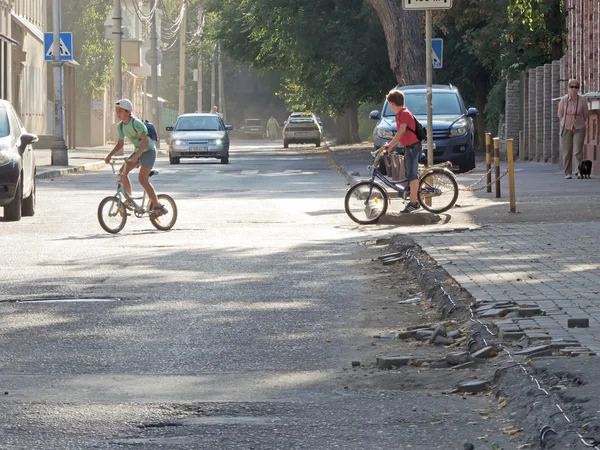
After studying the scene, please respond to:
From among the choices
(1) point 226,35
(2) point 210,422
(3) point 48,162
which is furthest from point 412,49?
(2) point 210,422

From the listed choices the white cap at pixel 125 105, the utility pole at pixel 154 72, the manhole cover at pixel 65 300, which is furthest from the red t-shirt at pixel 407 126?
the utility pole at pixel 154 72

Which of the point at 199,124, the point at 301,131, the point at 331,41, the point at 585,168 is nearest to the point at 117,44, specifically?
the point at 331,41

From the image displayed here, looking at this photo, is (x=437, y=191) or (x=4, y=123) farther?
(x=4, y=123)

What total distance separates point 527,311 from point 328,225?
9.52m

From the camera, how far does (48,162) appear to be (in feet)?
133

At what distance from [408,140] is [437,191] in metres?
0.87

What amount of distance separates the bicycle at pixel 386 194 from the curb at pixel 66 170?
46.6 ft

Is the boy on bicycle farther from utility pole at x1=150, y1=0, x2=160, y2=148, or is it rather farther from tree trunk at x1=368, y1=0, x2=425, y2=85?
utility pole at x1=150, y1=0, x2=160, y2=148

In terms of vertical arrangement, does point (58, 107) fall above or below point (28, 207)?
above

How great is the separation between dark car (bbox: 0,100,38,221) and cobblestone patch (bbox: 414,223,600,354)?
6090 mm

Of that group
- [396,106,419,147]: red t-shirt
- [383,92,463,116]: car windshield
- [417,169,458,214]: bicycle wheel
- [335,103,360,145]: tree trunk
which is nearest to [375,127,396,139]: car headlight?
[383,92,463,116]: car windshield

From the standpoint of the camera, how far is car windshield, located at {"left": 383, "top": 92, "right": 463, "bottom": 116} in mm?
30078

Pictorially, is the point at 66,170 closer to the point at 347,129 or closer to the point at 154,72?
the point at 154,72

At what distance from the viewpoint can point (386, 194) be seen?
1833 cm
